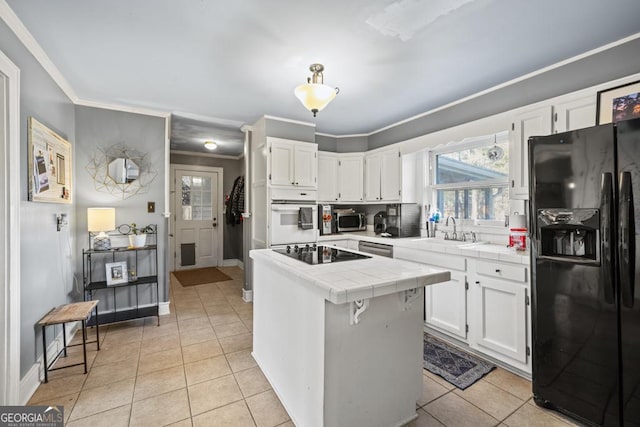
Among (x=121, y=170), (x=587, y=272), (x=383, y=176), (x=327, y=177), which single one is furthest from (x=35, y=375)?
(x=383, y=176)

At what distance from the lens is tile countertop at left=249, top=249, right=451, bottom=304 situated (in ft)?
4.37

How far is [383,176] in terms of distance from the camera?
154 inches

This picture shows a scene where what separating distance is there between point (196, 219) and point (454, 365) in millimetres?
5359

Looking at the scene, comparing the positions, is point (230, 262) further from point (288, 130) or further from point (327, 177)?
point (288, 130)

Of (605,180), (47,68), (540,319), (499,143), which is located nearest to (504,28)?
(605,180)

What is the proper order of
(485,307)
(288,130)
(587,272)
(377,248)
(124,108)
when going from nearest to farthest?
(587,272), (485,307), (124,108), (377,248), (288,130)

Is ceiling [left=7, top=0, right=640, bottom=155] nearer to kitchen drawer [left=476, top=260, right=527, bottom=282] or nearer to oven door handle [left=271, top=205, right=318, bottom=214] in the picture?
oven door handle [left=271, top=205, right=318, bottom=214]

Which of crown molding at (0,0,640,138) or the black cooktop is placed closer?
crown molding at (0,0,640,138)

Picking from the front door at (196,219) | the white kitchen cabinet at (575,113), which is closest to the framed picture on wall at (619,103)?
the white kitchen cabinet at (575,113)

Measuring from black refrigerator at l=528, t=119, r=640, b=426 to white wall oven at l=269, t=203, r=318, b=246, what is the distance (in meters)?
2.36

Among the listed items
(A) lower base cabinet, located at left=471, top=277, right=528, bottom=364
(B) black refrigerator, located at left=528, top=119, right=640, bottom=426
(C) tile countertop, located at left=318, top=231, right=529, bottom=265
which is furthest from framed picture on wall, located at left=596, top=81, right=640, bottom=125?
(A) lower base cabinet, located at left=471, top=277, right=528, bottom=364

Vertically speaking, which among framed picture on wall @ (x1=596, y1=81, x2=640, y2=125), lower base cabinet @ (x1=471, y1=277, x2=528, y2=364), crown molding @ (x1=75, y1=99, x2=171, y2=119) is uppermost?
crown molding @ (x1=75, y1=99, x2=171, y2=119)

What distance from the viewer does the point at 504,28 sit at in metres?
1.85

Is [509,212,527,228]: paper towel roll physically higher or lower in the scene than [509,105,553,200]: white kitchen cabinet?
lower
